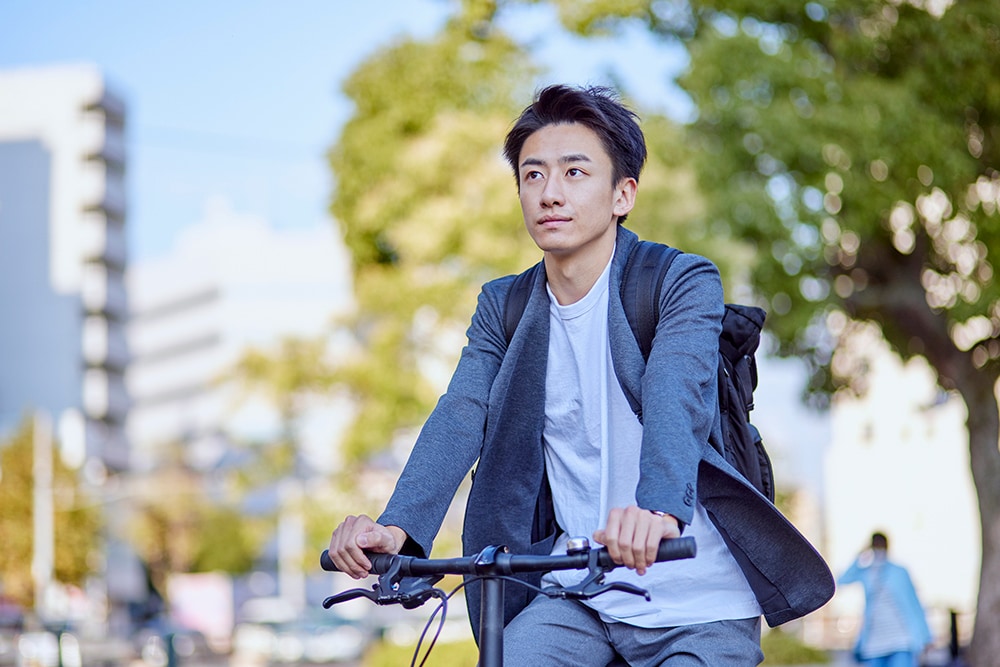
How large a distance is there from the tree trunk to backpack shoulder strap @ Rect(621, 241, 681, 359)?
12.6 m

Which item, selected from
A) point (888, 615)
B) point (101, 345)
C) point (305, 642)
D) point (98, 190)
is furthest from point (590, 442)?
point (98, 190)

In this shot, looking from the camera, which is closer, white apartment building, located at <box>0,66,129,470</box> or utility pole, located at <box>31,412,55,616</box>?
utility pole, located at <box>31,412,55,616</box>

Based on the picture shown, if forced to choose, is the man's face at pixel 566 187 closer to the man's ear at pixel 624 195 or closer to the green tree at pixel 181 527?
the man's ear at pixel 624 195

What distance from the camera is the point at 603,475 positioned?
9.91 feet

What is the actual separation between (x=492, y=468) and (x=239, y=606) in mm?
85248

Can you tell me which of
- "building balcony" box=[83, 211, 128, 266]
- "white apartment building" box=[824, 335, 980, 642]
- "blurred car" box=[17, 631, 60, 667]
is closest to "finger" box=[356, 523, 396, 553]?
"blurred car" box=[17, 631, 60, 667]

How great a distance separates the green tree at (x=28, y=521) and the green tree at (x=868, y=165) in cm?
3491

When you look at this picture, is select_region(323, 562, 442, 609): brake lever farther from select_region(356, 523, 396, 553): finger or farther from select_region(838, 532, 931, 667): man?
select_region(838, 532, 931, 667): man

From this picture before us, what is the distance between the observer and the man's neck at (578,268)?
317 cm

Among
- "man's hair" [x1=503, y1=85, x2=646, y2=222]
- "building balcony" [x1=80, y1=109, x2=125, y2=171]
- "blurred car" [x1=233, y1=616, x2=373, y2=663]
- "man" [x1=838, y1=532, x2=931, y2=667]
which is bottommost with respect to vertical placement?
"blurred car" [x1=233, y1=616, x2=373, y2=663]

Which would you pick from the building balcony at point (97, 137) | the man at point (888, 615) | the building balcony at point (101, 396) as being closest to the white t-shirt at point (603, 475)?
the man at point (888, 615)

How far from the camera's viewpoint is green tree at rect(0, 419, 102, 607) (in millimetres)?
45156

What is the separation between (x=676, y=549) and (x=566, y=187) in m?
0.93

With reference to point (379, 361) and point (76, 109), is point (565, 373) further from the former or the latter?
point (76, 109)
